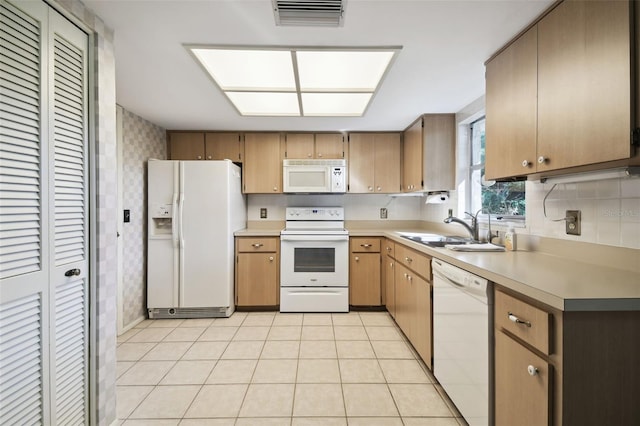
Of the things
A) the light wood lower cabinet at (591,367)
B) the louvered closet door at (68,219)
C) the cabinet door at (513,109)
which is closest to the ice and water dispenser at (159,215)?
the louvered closet door at (68,219)

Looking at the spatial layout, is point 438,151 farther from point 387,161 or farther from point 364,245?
point 364,245

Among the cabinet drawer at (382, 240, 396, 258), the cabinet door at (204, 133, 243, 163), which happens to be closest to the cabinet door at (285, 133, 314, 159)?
the cabinet door at (204, 133, 243, 163)

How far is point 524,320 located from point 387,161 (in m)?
2.66

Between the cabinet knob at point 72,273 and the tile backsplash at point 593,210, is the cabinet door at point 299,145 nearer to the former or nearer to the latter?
the tile backsplash at point 593,210

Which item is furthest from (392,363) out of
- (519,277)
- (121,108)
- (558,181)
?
(121,108)

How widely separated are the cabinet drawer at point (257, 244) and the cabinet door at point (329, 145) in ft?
3.96

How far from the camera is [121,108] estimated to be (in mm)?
2578

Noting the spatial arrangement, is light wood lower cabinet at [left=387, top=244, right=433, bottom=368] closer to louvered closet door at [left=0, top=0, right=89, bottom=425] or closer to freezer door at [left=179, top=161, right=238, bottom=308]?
freezer door at [left=179, top=161, right=238, bottom=308]

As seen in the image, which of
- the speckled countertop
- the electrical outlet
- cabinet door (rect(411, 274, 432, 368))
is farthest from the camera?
cabinet door (rect(411, 274, 432, 368))

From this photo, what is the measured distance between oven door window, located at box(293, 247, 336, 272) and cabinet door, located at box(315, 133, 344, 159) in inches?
46.2

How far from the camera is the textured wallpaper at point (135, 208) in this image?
106 inches

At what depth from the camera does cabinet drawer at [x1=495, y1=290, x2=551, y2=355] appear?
949mm

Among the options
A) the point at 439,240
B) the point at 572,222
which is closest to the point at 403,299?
the point at 439,240

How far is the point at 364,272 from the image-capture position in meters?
3.23
